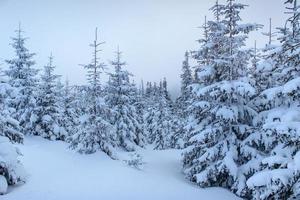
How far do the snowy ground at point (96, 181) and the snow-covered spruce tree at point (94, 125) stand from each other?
2.91 ft

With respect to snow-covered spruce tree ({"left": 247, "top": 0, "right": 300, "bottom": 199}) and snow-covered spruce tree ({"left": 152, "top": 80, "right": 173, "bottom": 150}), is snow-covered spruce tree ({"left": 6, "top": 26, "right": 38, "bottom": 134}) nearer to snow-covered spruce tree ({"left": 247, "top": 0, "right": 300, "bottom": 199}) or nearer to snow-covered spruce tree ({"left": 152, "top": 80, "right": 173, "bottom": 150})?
snow-covered spruce tree ({"left": 152, "top": 80, "right": 173, "bottom": 150})

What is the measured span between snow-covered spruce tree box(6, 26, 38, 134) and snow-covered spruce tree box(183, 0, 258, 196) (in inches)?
773

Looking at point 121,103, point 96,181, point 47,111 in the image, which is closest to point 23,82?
point 47,111

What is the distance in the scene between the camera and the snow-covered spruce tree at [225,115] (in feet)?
64.2

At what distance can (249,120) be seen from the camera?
21203 mm

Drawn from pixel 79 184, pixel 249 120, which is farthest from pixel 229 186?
pixel 79 184

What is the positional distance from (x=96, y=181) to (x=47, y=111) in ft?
60.2

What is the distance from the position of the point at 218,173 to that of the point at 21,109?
24018mm

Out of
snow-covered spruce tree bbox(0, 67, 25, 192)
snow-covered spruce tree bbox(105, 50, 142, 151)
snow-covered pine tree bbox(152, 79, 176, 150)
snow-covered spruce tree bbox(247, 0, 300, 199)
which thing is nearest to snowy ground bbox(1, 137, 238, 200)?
snow-covered spruce tree bbox(0, 67, 25, 192)

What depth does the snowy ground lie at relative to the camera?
17.7 metres

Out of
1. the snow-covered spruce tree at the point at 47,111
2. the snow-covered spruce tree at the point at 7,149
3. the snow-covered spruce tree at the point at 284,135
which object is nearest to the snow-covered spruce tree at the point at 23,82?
the snow-covered spruce tree at the point at 47,111

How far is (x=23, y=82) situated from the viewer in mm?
36594

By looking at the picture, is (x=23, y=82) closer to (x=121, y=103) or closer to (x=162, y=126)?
(x=121, y=103)

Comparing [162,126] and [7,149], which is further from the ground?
[7,149]
